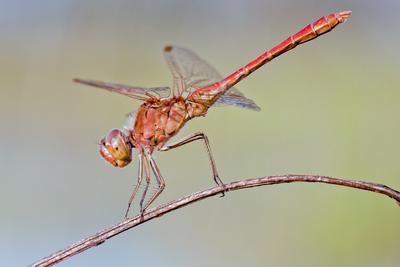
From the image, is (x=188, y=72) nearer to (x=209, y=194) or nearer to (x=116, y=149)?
(x=116, y=149)

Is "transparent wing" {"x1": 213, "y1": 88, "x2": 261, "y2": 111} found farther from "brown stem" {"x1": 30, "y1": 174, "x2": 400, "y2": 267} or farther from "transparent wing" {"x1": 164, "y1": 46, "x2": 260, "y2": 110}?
"brown stem" {"x1": 30, "y1": 174, "x2": 400, "y2": 267}

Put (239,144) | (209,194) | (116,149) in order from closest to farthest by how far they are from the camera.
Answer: (209,194) → (116,149) → (239,144)

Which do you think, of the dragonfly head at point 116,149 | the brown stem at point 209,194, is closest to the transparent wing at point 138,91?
the dragonfly head at point 116,149

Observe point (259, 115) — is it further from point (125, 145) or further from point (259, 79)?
point (125, 145)

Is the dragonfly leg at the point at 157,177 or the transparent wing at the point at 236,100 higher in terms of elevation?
the transparent wing at the point at 236,100

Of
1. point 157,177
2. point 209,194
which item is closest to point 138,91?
point 157,177

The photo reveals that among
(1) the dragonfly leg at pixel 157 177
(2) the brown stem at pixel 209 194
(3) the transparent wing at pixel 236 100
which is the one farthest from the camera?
(3) the transparent wing at pixel 236 100

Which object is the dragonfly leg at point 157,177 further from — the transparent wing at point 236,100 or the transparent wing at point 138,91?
the transparent wing at point 236,100

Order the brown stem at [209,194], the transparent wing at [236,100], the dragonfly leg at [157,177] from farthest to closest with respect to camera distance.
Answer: the transparent wing at [236,100] → the dragonfly leg at [157,177] → the brown stem at [209,194]

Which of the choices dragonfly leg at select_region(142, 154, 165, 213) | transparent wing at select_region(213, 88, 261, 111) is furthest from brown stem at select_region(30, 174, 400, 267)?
transparent wing at select_region(213, 88, 261, 111)
